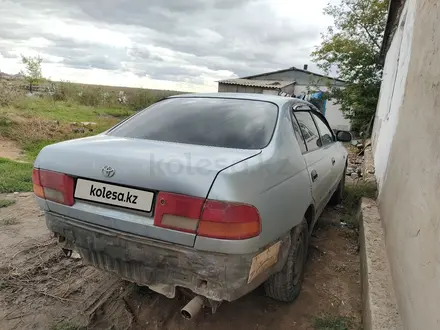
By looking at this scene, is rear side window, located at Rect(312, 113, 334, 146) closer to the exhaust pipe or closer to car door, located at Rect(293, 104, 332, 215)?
car door, located at Rect(293, 104, 332, 215)

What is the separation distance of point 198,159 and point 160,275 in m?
0.72

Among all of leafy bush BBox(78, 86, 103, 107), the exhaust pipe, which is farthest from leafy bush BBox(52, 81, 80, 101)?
the exhaust pipe

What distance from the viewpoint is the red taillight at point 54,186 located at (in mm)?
1966

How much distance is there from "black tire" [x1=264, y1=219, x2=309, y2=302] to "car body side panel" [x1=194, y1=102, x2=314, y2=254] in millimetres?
172

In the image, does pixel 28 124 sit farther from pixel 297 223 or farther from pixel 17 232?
pixel 297 223

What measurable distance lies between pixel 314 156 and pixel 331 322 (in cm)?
136

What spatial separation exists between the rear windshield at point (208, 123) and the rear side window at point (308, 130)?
1.33ft

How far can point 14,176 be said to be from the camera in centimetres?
560

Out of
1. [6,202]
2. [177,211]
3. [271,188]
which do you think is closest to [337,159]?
[271,188]

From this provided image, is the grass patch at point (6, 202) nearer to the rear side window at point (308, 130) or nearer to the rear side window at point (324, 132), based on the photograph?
the rear side window at point (308, 130)

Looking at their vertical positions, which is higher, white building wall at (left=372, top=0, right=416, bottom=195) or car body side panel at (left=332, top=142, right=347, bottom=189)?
white building wall at (left=372, top=0, right=416, bottom=195)

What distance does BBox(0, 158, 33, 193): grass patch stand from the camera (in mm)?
5047

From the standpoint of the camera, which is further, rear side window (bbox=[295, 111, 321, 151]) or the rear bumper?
rear side window (bbox=[295, 111, 321, 151])

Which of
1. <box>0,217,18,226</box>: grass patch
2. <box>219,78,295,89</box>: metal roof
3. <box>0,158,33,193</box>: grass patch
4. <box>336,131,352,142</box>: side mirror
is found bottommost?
<box>0,217,18,226</box>: grass patch
